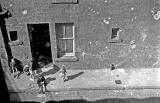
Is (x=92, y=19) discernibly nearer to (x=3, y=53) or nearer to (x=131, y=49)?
(x=131, y=49)

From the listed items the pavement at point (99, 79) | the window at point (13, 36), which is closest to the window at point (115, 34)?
the pavement at point (99, 79)

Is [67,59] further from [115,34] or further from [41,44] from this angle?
[115,34]

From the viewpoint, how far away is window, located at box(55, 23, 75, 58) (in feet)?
44.4

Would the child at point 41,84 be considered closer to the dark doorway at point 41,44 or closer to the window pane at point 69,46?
the dark doorway at point 41,44

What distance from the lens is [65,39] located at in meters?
14.0

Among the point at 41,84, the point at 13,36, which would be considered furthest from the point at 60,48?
the point at 13,36

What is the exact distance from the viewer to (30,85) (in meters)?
13.4

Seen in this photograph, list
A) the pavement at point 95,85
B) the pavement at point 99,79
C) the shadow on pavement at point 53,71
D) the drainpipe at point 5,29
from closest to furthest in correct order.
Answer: the drainpipe at point 5,29, the pavement at point 95,85, the pavement at point 99,79, the shadow on pavement at point 53,71

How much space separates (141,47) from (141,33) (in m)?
0.95

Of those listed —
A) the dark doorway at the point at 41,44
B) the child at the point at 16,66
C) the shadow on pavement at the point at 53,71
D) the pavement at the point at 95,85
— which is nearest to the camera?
the pavement at the point at 95,85

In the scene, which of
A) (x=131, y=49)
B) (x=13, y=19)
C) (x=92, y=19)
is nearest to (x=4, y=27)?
(x=13, y=19)

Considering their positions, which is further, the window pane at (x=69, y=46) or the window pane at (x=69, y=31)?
the window pane at (x=69, y=46)

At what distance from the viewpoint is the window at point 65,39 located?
13.5 m

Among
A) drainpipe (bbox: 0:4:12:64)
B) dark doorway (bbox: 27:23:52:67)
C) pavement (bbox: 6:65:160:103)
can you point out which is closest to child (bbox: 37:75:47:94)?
pavement (bbox: 6:65:160:103)
